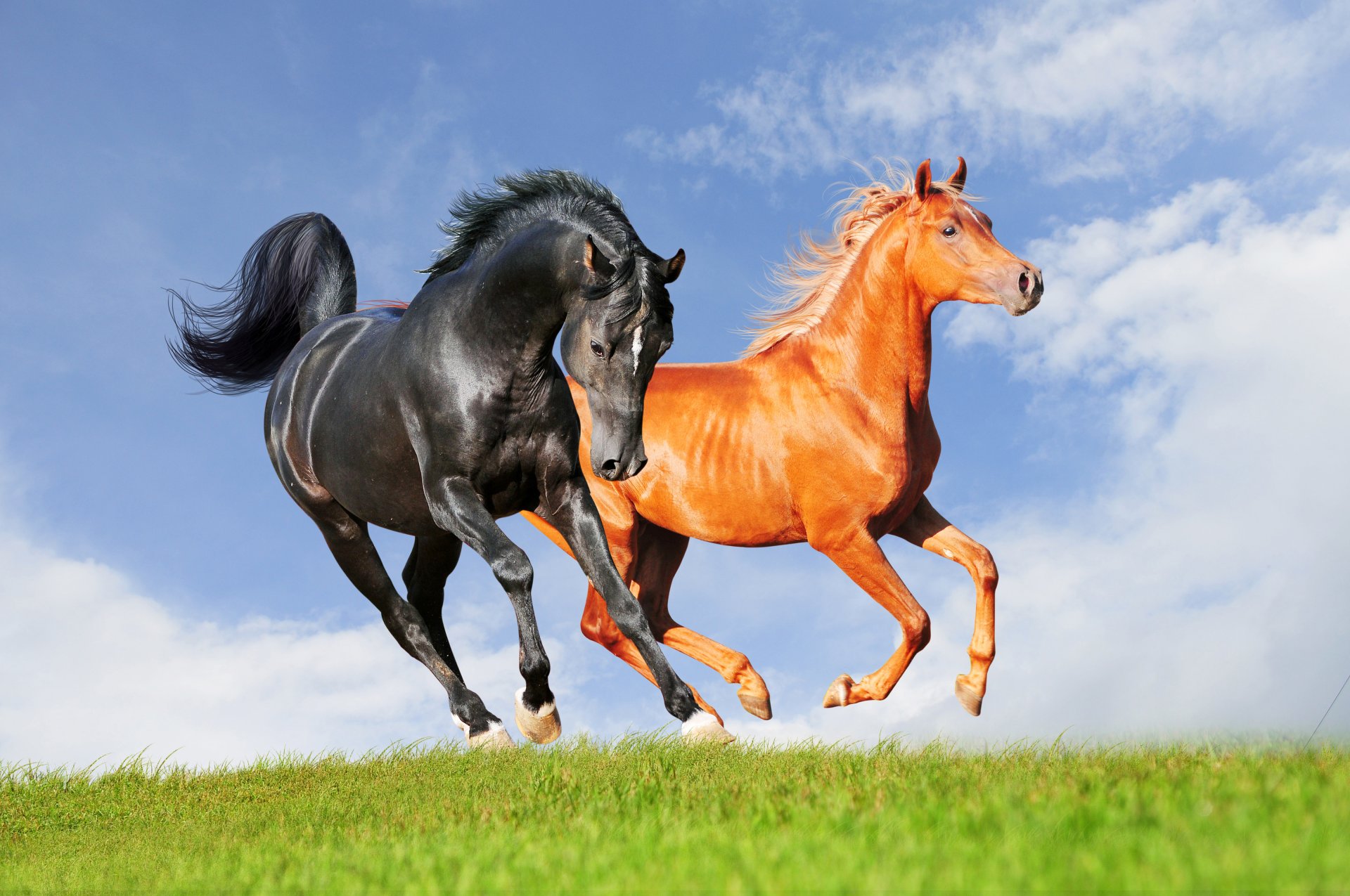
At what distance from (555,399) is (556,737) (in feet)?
5.13

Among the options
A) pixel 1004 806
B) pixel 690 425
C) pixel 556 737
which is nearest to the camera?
pixel 1004 806

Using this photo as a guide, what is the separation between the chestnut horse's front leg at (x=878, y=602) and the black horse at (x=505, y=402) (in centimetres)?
168

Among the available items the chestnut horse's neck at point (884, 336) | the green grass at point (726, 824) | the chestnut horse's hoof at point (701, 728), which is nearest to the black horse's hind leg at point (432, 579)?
the green grass at point (726, 824)

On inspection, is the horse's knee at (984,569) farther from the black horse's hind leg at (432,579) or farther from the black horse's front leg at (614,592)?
the black horse's hind leg at (432,579)

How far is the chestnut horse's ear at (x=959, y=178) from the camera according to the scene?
6.66 m

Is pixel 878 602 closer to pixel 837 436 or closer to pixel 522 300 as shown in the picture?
pixel 837 436

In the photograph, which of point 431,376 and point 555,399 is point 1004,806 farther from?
point 431,376

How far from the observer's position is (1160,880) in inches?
86.6

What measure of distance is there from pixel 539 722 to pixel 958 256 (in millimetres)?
3485

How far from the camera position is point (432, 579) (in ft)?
21.3

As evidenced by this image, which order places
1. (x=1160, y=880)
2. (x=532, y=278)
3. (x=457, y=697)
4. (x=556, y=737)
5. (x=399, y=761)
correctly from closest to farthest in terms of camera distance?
1. (x=1160, y=880)
2. (x=532, y=278)
3. (x=556, y=737)
4. (x=457, y=697)
5. (x=399, y=761)

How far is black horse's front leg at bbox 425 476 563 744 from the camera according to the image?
192 inches

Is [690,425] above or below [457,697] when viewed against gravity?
above

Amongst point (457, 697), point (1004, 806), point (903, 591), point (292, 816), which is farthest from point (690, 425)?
point (1004, 806)
